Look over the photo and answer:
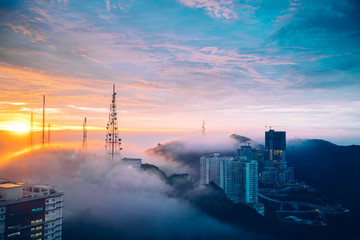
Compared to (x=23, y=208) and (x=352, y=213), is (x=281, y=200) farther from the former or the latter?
(x=23, y=208)

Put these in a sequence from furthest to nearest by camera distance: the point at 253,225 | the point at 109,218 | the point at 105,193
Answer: the point at 253,225, the point at 105,193, the point at 109,218

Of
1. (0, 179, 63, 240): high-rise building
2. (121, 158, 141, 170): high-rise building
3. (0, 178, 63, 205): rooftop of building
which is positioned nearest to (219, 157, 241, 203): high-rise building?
→ (121, 158, 141, 170): high-rise building

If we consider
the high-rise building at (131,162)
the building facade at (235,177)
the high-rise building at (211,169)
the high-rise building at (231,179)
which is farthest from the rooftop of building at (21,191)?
the high-rise building at (211,169)

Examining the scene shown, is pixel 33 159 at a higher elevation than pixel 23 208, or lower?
higher

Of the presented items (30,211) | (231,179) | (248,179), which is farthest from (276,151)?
(30,211)

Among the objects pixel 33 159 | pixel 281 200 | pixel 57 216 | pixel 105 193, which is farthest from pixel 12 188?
pixel 281 200

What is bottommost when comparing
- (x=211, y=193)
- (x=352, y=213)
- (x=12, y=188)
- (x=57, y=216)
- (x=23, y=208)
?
(x=352, y=213)
